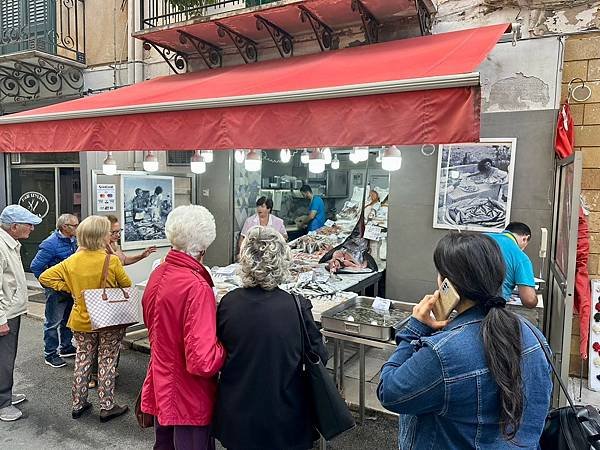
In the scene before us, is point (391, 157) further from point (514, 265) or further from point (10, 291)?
point (10, 291)

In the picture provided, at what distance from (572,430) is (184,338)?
1.81m

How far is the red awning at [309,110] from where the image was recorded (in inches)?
94.7

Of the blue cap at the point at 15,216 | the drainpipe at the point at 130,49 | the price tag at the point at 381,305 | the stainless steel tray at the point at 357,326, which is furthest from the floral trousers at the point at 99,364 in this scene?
the drainpipe at the point at 130,49

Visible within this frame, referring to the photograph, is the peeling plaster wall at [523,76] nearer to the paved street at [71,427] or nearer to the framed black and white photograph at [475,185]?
the framed black and white photograph at [475,185]

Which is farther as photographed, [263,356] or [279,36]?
[279,36]

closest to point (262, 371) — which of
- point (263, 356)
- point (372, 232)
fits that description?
point (263, 356)

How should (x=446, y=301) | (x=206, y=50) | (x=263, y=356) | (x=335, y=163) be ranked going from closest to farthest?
(x=446, y=301)
(x=263, y=356)
(x=206, y=50)
(x=335, y=163)

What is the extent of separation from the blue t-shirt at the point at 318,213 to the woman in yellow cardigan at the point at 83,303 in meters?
4.22

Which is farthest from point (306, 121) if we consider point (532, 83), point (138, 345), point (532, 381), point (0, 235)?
point (138, 345)

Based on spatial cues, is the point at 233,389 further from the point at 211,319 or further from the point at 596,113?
the point at 596,113

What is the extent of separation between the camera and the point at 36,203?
26.5 feet

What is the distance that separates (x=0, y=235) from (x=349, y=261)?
3728 mm

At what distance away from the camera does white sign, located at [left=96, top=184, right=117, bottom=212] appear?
5730 millimetres

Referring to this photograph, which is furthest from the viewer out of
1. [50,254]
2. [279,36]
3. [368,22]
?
[279,36]
